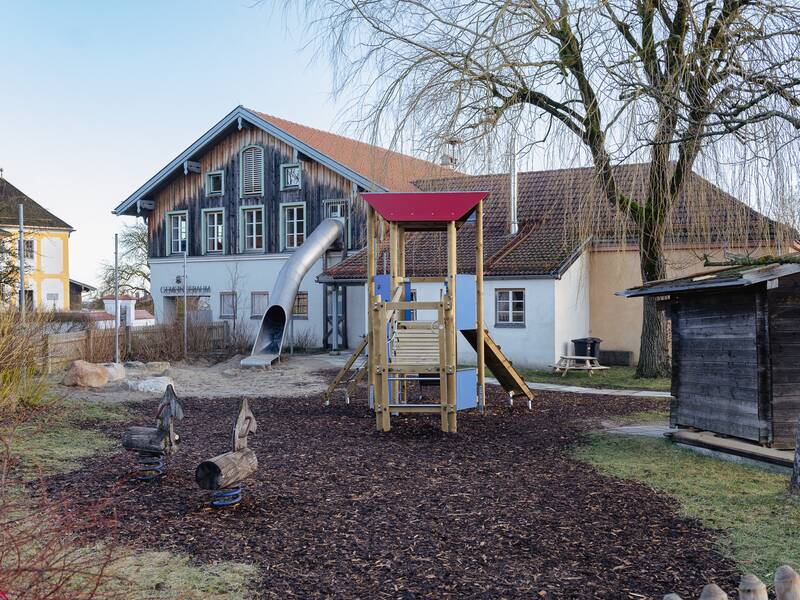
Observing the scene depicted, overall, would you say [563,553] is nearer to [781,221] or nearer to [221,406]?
[781,221]

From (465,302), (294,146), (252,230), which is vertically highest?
(294,146)

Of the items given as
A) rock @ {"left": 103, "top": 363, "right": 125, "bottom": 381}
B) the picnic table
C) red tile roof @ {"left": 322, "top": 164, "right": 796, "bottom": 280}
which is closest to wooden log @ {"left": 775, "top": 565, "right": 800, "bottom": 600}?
red tile roof @ {"left": 322, "top": 164, "right": 796, "bottom": 280}

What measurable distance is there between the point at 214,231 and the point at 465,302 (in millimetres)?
18560

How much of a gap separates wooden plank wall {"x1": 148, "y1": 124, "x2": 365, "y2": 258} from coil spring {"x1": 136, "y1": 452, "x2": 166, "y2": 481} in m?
17.4

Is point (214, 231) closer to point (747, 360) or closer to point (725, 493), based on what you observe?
point (747, 360)

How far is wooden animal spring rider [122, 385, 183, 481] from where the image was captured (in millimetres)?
7309

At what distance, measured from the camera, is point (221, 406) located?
531 inches

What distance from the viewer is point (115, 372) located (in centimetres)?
1653

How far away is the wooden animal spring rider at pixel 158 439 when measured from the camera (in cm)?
731

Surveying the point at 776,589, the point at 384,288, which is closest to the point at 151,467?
the point at 384,288

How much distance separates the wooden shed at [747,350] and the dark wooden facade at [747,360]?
10 millimetres

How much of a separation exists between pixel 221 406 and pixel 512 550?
8899mm

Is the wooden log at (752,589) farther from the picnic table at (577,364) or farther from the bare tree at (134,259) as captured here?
the bare tree at (134,259)

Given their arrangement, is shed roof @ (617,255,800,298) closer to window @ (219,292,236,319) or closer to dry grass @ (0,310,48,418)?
dry grass @ (0,310,48,418)
